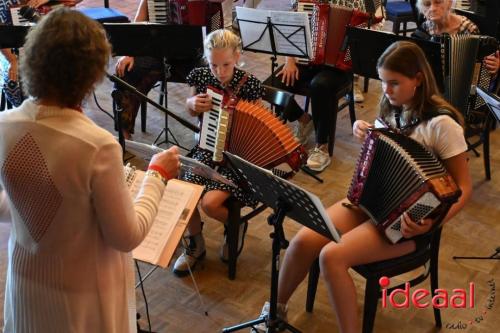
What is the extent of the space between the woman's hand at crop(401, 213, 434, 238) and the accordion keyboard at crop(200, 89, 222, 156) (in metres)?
1.12

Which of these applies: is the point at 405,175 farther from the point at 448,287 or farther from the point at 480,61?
the point at 480,61

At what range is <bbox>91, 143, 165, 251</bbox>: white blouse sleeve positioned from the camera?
1575mm

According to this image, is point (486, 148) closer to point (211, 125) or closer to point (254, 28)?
point (254, 28)

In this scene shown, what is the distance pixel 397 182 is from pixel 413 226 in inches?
7.0

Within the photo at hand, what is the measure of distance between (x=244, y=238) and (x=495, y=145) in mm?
2269

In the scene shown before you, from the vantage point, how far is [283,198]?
7.40ft

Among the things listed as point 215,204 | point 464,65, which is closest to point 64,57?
point 215,204

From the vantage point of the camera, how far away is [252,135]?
10.2ft

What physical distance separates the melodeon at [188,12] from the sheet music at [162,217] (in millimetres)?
2264

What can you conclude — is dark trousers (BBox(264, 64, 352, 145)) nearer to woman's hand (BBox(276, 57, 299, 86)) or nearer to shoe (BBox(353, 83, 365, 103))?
woman's hand (BBox(276, 57, 299, 86))

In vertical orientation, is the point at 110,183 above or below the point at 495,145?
above

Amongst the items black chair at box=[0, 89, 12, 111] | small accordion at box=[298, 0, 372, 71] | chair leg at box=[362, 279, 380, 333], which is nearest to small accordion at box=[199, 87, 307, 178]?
chair leg at box=[362, 279, 380, 333]

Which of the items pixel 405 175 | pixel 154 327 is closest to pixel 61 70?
pixel 405 175

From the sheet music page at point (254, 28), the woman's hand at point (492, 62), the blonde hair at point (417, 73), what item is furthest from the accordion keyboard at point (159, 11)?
the blonde hair at point (417, 73)
